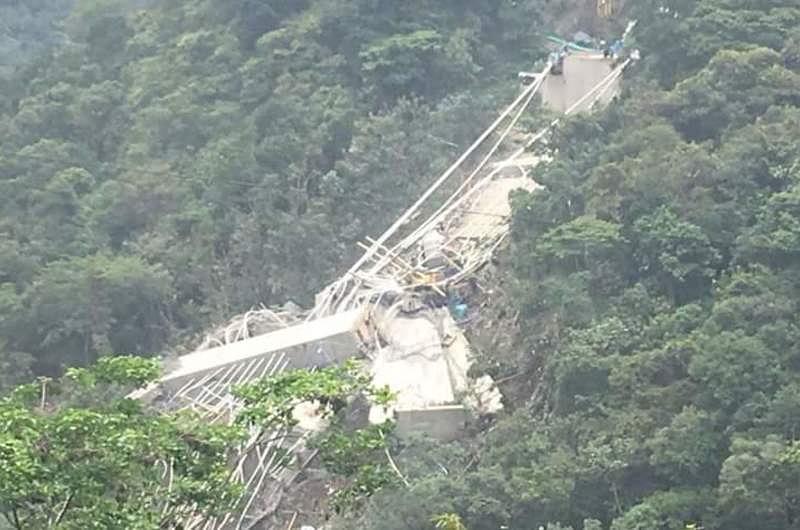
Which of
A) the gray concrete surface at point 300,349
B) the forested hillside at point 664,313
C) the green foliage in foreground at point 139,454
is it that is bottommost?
the gray concrete surface at point 300,349

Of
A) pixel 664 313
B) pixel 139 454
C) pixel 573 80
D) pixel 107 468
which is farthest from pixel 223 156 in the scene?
pixel 107 468

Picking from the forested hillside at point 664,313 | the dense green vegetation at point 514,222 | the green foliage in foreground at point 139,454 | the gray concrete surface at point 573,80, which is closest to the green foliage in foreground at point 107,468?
the green foliage in foreground at point 139,454

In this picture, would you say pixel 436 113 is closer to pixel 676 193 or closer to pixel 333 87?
pixel 333 87

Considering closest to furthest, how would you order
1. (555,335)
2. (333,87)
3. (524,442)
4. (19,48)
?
(524,442) < (555,335) < (333,87) < (19,48)

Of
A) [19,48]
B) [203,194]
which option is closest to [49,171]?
[203,194]

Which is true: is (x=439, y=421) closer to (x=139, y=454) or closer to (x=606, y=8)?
(x=139, y=454)

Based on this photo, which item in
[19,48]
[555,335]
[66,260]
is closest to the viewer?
[555,335]

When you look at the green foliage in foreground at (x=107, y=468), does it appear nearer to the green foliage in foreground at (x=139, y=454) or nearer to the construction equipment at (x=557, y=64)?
the green foliage in foreground at (x=139, y=454)
